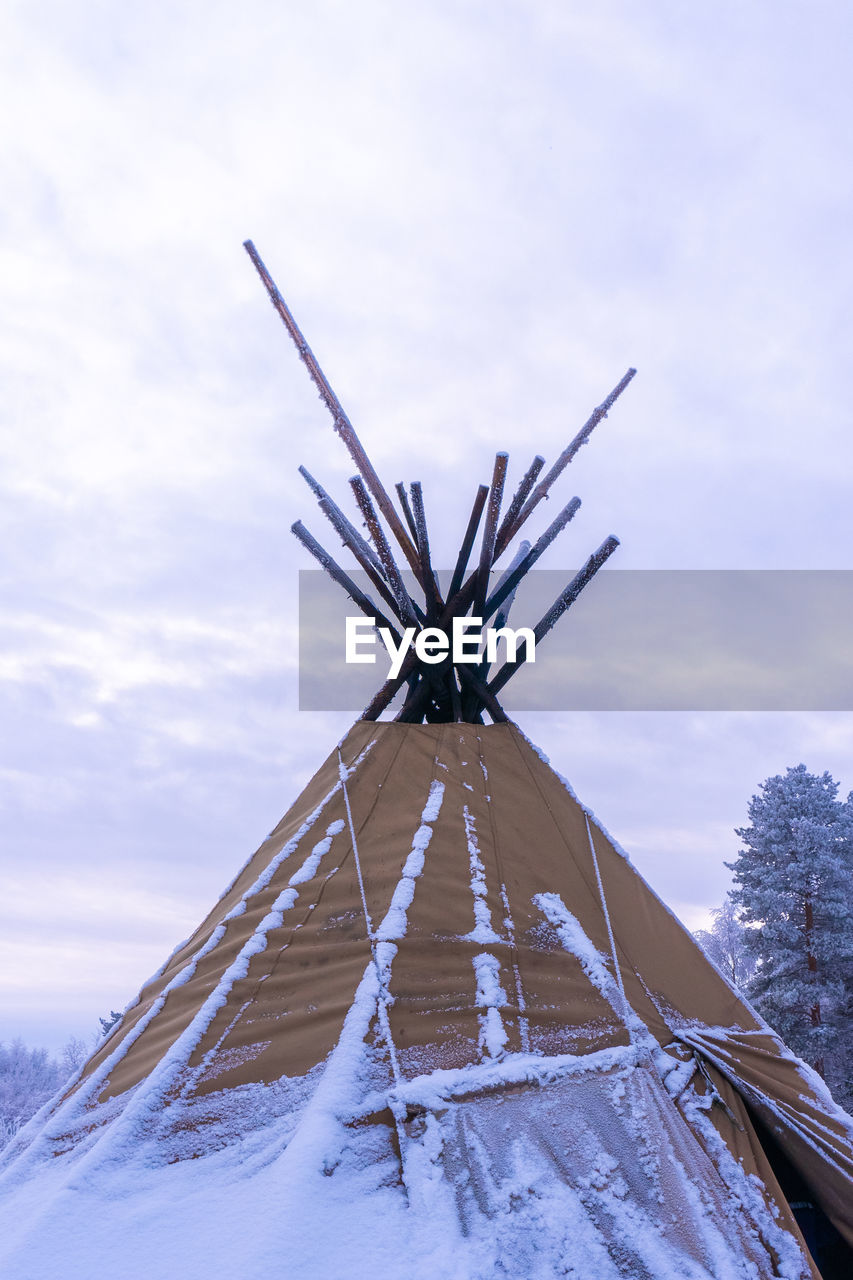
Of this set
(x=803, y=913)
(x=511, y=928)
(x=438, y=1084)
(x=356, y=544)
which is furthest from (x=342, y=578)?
(x=803, y=913)

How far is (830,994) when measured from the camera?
12.5 m

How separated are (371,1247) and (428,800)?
6.09 feet

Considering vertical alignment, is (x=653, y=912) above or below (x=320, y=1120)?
above

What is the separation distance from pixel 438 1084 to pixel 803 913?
12916 mm

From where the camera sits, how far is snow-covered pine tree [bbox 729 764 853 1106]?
1243 cm

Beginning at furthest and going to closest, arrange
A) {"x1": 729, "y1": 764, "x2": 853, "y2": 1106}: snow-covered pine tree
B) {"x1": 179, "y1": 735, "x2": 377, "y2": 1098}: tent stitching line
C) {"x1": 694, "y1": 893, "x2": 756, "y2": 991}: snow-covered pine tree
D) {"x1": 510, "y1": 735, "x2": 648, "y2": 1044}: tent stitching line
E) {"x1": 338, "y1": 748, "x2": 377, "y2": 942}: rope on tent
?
{"x1": 694, "y1": 893, "x2": 756, "y2": 991}: snow-covered pine tree
{"x1": 729, "y1": 764, "x2": 853, "y2": 1106}: snow-covered pine tree
{"x1": 510, "y1": 735, "x2": 648, "y2": 1044}: tent stitching line
{"x1": 338, "y1": 748, "x2": 377, "y2": 942}: rope on tent
{"x1": 179, "y1": 735, "x2": 377, "y2": 1098}: tent stitching line

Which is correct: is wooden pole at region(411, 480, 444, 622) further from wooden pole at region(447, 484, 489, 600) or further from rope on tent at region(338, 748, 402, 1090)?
rope on tent at region(338, 748, 402, 1090)

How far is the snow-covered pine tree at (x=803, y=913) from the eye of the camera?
489 inches

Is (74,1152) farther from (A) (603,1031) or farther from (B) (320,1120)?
(A) (603,1031)

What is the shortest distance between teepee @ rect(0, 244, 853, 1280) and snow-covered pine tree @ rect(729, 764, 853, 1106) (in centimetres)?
1079

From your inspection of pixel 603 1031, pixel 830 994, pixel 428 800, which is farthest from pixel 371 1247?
pixel 830 994

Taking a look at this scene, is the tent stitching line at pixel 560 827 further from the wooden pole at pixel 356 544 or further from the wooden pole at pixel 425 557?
the wooden pole at pixel 356 544

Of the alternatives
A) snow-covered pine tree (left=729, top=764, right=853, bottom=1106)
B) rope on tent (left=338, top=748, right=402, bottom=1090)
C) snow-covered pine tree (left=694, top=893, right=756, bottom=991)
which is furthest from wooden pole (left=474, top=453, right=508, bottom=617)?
snow-covered pine tree (left=694, top=893, right=756, bottom=991)

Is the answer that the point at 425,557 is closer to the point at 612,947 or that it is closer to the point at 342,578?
the point at 342,578
